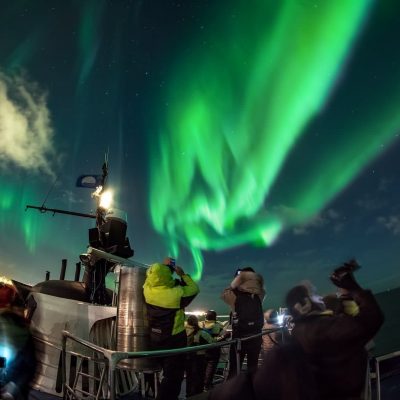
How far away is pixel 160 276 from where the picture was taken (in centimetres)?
530

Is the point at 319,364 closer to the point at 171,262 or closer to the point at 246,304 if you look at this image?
the point at 171,262

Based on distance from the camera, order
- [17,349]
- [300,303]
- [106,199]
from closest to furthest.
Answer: [300,303]
[17,349]
[106,199]

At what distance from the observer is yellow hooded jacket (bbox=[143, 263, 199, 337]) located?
5266 millimetres

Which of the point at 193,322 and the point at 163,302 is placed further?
the point at 193,322

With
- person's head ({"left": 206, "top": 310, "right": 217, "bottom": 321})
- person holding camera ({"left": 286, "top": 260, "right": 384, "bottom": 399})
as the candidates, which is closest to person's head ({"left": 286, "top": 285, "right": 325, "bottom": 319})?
person holding camera ({"left": 286, "top": 260, "right": 384, "bottom": 399})

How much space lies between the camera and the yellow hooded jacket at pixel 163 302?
5.27 metres

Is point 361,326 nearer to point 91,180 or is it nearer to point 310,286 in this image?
point 310,286

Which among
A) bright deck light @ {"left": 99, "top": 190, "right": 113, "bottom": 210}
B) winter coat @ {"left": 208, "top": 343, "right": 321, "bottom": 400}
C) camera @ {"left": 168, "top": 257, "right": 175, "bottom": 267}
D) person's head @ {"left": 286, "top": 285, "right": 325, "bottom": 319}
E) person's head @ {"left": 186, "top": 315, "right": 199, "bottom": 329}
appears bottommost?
winter coat @ {"left": 208, "top": 343, "right": 321, "bottom": 400}

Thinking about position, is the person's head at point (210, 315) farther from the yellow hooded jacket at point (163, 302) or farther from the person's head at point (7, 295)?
the person's head at point (7, 295)

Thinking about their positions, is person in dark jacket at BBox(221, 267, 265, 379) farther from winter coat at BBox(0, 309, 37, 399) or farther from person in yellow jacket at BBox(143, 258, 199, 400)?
winter coat at BBox(0, 309, 37, 399)

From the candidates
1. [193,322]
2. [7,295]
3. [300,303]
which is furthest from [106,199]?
[300,303]

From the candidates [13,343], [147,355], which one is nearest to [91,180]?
[13,343]

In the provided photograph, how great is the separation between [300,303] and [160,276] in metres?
2.80

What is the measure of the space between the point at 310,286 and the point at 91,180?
13.2m
